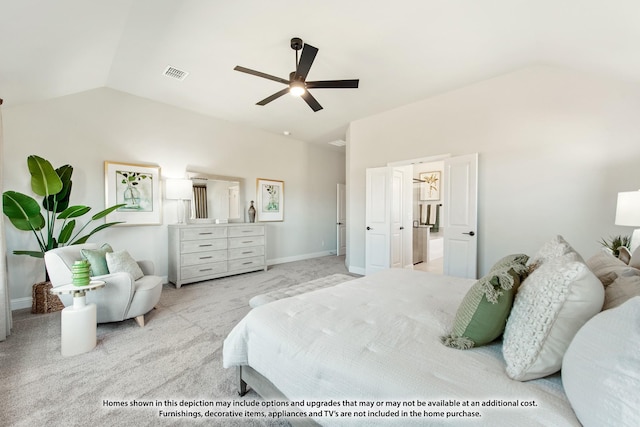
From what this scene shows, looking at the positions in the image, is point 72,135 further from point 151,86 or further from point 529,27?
point 529,27

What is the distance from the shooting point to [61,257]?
2.61 m

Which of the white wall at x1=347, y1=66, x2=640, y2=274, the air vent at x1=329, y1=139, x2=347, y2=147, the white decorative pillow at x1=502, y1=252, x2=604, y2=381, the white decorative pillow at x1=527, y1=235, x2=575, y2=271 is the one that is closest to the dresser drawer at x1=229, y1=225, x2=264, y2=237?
the air vent at x1=329, y1=139, x2=347, y2=147

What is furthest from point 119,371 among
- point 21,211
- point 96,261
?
point 21,211

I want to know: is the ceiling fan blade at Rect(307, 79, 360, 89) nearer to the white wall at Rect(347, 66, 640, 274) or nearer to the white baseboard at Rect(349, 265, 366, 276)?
the white wall at Rect(347, 66, 640, 274)

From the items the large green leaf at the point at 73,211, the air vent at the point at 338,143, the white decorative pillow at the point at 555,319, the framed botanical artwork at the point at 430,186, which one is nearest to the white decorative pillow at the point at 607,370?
the white decorative pillow at the point at 555,319

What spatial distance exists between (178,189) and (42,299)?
2.15 metres

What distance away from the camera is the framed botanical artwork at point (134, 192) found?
3971mm

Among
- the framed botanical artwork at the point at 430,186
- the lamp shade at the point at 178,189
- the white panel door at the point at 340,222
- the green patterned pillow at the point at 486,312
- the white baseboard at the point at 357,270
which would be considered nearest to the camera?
the green patterned pillow at the point at 486,312

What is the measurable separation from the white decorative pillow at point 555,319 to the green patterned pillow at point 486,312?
14cm

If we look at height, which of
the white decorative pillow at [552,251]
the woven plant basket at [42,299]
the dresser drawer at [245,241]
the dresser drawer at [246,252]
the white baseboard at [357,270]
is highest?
the white decorative pillow at [552,251]

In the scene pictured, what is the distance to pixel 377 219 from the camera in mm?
4895

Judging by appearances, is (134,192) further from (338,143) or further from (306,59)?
(338,143)

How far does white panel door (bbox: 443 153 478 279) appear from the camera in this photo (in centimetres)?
372

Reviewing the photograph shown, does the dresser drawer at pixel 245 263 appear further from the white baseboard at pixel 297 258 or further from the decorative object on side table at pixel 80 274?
the decorative object on side table at pixel 80 274
